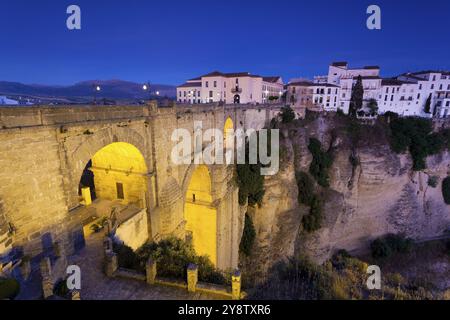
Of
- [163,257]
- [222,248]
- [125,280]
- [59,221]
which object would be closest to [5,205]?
[59,221]

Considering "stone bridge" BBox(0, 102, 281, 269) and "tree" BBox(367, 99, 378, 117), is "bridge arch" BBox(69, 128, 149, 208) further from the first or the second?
"tree" BBox(367, 99, 378, 117)

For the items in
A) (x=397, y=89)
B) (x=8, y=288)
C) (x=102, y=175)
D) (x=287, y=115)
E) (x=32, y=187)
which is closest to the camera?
(x=8, y=288)

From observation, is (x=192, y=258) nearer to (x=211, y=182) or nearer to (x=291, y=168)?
(x=211, y=182)

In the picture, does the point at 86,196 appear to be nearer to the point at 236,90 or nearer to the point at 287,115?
the point at 287,115

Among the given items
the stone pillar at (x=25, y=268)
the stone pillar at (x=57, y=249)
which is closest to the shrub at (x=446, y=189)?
the stone pillar at (x=57, y=249)

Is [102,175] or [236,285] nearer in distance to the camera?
[236,285]

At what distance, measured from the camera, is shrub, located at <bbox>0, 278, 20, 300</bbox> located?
516cm

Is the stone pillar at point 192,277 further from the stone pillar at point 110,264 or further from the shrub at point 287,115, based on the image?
the shrub at point 287,115

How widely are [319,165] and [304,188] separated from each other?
3.41 meters

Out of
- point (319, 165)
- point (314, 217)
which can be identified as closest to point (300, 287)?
point (314, 217)

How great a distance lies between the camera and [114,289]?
7570 mm

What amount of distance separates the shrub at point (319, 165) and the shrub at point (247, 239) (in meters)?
9.41

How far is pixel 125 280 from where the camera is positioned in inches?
316

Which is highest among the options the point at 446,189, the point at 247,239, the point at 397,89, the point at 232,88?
the point at 232,88
